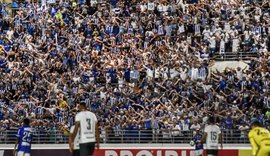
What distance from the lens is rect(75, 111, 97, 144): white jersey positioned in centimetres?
2319

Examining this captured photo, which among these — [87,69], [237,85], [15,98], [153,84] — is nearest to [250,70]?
[237,85]

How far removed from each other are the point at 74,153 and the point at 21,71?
585 inches

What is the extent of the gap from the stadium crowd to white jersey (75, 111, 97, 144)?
392 inches

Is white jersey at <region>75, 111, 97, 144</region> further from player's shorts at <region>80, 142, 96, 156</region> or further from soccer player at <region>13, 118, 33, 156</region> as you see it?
soccer player at <region>13, 118, 33, 156</region>

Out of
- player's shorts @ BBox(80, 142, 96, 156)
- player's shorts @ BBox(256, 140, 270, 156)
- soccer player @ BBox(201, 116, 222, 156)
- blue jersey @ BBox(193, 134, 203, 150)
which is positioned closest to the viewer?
player's shorts @ BBox(256, 140, 270, 156)

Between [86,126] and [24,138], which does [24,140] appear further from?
[86,126]

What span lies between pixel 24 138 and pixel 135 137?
19.7 feet

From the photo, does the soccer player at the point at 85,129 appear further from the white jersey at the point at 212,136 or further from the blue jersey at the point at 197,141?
the blue jersey at the point at 197,141

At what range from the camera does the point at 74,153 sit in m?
26.0

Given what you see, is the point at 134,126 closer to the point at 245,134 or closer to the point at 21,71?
the point at 245,134

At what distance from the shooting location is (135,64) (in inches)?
1518

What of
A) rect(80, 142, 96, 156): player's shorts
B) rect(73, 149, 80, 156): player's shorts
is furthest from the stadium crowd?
rect(80, 142, 96, 156): player's shorts

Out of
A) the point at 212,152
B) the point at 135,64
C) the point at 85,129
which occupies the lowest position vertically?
the point at 212,152

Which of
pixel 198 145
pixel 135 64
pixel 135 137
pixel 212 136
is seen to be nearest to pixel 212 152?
pixel 212 136
